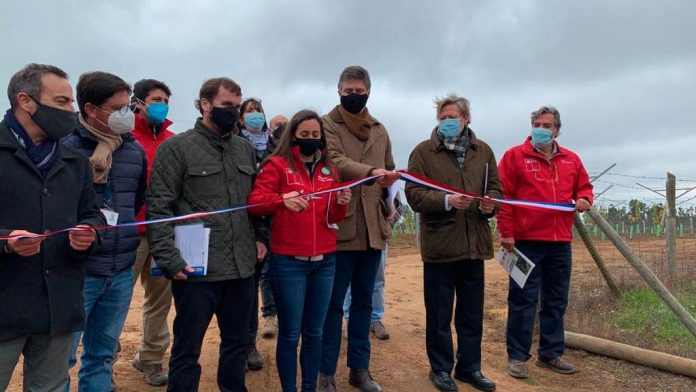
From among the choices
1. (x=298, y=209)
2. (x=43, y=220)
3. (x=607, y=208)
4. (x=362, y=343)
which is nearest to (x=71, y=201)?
(x=43, y=220)

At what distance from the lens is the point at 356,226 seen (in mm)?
3867

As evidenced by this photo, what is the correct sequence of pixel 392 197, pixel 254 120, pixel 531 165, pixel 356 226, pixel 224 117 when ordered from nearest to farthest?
pixel 224 117 < pixel 356 226 < pixel 392 197 < pixel 254 120 < pixel 531 165

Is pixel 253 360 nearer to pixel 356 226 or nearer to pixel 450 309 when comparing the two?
pixel 356 226

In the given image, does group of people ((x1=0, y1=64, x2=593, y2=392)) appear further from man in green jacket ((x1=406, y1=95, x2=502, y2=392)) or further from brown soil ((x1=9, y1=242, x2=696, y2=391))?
brown soil ((x1=9, y1=242, x2=696, y2=391))

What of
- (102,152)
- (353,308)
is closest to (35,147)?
(102,152)

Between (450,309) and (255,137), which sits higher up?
(255,137)

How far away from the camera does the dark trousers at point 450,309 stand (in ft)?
13.9

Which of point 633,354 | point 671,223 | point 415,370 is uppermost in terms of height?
point 671,223

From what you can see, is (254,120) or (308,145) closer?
(308,145)

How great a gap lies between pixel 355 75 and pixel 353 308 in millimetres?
1731

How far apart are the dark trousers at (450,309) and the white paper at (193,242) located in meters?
1.90

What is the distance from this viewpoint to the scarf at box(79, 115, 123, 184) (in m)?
3.01

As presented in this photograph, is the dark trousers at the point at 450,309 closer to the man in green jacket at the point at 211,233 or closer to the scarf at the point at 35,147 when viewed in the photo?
the man in green jacket at the point at 211,233

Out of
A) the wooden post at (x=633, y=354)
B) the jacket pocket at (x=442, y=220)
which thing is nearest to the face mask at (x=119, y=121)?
the jacket pocket at (x=442, y=220)
